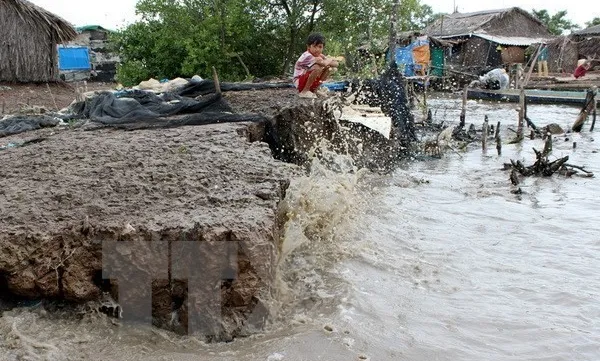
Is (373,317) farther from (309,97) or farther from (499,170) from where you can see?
(499,170)

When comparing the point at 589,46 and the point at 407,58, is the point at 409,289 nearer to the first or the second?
the point at 407,58

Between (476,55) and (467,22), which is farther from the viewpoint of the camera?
(467,22)

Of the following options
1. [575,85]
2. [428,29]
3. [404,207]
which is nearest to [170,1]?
[404,207]

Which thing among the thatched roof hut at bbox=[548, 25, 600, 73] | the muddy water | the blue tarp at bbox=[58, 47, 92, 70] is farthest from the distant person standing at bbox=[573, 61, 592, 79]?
the blue tarp at bbox=[58, 47, 92, 70]

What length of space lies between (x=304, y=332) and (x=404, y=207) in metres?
4.59

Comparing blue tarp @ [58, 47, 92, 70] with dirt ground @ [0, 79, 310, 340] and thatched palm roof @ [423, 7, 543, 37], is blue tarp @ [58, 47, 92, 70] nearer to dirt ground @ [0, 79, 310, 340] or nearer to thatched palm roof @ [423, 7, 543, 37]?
thatched palm roof @ [423, 7, 543, 37]

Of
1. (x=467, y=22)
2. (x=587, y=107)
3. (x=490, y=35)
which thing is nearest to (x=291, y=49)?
(x=587, y=107)

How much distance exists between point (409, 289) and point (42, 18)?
15.2 m

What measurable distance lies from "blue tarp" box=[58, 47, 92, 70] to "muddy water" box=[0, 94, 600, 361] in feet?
68.3

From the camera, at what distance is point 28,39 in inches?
650

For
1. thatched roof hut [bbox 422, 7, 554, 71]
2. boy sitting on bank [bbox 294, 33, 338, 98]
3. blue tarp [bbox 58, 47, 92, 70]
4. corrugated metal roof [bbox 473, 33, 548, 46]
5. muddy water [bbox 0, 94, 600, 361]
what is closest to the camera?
muddy water [bbox 0, 94, 600, 361]

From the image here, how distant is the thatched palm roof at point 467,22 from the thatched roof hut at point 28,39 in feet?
76.0

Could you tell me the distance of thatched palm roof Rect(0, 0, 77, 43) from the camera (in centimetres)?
1602

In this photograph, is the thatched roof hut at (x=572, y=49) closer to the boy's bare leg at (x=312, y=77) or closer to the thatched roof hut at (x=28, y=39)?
the thatched roof hut at (x=28, y=39)
